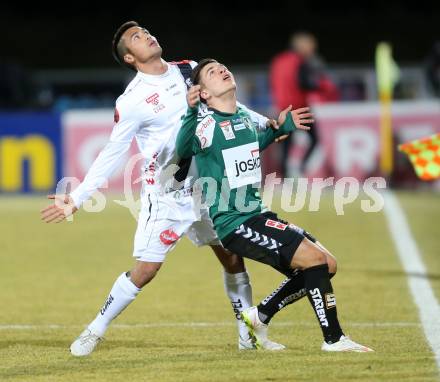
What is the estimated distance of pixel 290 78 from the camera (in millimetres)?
16578

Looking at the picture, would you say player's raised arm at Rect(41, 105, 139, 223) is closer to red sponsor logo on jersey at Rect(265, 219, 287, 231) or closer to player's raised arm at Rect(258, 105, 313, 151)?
player's raised arm at Rect(258, 105, 313, 151)

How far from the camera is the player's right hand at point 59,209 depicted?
6.67 m

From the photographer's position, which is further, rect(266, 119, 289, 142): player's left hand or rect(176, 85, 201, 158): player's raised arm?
rect(266, 119, 289, 142): player's left hand

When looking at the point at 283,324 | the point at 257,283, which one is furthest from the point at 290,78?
the point at 283,324

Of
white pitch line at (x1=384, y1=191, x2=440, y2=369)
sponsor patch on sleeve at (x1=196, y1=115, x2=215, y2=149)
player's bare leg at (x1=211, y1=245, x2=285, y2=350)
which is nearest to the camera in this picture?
sponsor patch on sleeve at (x1=196, y1=115, x2=215, y2=149)

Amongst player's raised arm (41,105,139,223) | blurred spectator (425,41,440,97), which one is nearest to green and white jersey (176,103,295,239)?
player's raised arm (41,105,139,223)

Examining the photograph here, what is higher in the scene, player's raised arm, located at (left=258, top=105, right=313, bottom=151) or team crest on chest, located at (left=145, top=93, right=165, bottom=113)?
team crest on chest, located at (left=145, top=93, right=165, bottom=113)

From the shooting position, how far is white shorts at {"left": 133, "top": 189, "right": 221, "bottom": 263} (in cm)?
695

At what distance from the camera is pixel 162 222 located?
6965 millimetres

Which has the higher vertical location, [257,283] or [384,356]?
[384,356]

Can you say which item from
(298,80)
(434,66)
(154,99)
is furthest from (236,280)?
(434,66)

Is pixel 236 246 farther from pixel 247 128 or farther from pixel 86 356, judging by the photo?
pixel 86 356

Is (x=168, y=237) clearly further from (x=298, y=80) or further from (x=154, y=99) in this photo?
(x=298, y=80)

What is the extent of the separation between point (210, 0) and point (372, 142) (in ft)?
60.5
